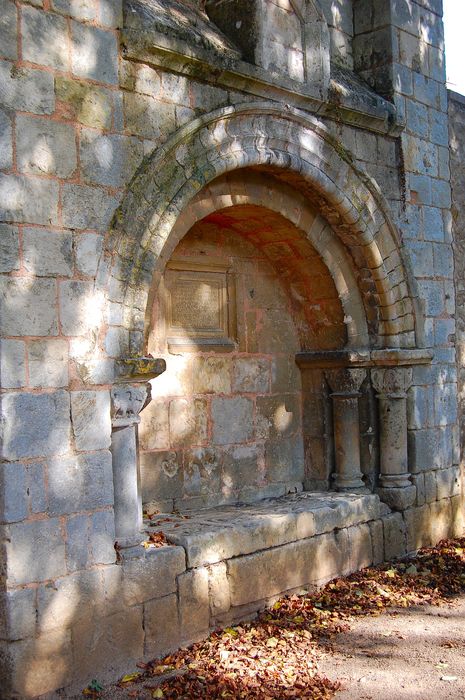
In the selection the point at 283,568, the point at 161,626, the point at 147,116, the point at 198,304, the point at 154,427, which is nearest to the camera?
the point at 161,626

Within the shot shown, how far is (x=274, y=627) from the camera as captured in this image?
5.04 meters

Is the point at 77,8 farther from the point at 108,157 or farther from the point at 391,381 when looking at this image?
the point at 391,381

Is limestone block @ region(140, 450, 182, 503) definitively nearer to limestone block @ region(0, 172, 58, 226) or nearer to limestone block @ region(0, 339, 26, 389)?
limestone block @ region(0, 339, 26, 389)

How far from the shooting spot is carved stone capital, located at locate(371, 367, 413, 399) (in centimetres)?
663

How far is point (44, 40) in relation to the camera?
13.6ft

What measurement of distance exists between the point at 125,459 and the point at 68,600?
2.68 ft

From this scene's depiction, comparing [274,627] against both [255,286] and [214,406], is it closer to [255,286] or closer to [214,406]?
[214,406]

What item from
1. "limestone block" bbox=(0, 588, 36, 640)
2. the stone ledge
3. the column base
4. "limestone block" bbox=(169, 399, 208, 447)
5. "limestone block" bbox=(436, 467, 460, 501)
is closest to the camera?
"limestone block" bbox=(0, 588, 36, 640)

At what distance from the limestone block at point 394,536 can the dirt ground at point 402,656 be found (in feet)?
3.07

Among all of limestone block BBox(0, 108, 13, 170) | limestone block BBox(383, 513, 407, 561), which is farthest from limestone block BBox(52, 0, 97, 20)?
limestone block BBox(383, 513, 407, 561)

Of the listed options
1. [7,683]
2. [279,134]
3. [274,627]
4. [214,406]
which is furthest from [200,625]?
[279,134]

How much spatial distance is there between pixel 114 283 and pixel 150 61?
1.35 metres

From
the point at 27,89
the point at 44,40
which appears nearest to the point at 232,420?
the point at 27,89

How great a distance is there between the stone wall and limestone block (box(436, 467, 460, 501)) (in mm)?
43
